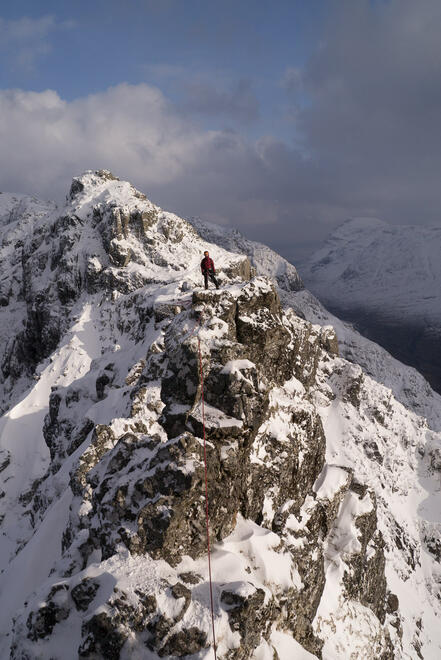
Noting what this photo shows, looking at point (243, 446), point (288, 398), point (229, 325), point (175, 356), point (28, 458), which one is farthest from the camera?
point (28, 458)

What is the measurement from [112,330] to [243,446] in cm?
5247

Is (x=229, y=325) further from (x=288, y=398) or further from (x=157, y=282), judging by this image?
(x=157, y=282)

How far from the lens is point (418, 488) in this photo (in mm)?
52531

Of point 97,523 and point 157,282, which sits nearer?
point 97,523

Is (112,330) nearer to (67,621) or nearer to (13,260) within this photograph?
(67,621)

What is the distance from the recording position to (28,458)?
4603 cm

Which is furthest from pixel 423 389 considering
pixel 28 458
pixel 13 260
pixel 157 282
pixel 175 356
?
pixel 13 260

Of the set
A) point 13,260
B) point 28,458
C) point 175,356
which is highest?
point 13,260

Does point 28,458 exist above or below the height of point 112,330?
below

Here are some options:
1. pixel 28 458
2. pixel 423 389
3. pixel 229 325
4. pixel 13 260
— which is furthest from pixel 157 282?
pixel 423 389

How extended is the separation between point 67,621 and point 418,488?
2215 inches

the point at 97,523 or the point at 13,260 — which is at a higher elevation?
the point at 13,260

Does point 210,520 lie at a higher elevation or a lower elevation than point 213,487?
lower

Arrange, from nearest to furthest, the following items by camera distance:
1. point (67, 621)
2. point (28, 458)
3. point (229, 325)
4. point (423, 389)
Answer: point (67, 621) < point (229, 325) < point (28, 458) < point (423, 389)
